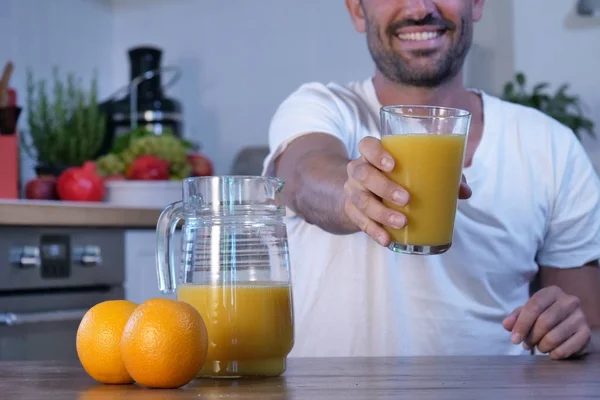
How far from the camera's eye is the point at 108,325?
855mm

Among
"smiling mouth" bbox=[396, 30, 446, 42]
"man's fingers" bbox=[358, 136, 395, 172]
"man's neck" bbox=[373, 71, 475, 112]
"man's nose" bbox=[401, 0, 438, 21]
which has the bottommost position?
"man's fingers" bbox=[358, 136, 395, 172]

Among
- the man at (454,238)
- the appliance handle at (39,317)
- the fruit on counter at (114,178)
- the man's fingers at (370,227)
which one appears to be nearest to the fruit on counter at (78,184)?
the fruit on counter at (114,178)

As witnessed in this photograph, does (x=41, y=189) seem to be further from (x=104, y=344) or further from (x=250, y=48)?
(x=104, y=344)

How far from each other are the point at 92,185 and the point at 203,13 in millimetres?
1081

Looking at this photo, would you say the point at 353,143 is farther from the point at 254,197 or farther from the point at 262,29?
the point at 262,29

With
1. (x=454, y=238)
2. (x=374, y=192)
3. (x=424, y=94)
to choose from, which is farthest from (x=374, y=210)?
(x=424, y=94)

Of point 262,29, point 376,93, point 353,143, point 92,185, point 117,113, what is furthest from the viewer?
point 262,29

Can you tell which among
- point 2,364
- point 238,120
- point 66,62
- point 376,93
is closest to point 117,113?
point 66,62

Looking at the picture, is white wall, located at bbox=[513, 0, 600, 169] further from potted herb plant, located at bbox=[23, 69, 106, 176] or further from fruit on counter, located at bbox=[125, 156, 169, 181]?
potted herb plant, located at bbox=[23, 69, 106, 176]

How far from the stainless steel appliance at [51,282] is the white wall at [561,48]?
5.18ft

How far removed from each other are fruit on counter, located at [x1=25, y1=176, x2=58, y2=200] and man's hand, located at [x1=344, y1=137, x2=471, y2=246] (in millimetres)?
1941

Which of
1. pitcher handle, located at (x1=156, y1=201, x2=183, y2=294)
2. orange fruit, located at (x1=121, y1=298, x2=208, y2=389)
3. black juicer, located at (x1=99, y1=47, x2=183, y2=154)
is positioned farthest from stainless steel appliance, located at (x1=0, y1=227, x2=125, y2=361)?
orange fruit, located at (x1=121, y1=298, x2=208, y2=389)

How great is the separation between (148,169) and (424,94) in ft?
4.49

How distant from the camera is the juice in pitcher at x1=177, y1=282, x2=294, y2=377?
88cm
